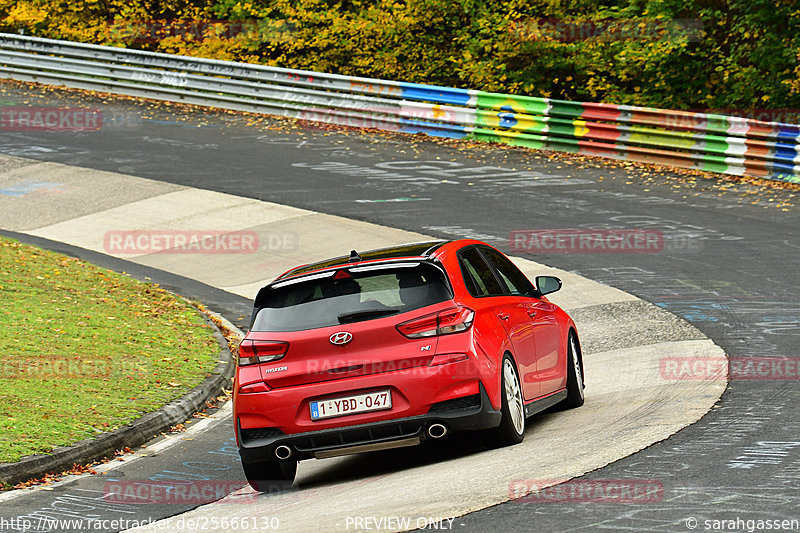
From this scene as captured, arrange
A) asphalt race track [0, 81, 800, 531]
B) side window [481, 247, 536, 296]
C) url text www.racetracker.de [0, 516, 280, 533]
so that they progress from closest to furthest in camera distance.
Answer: asphalt race track [0, 81, 800, 531] → url text www.racetracker.de [0, 516, 280, 533] → side window [481, 247, 536, 296]

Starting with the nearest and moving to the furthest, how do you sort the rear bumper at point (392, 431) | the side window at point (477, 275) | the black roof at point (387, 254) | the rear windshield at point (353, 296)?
the rear bumper at point (392, 431), the rear windshield at point (353, 296), the black roof at point (387, 254), the side window at point (477, 275)

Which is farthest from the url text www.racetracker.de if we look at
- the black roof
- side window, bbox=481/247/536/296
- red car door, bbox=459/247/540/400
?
side window, bbox=481/247/536/296

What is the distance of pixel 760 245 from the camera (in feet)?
52.4

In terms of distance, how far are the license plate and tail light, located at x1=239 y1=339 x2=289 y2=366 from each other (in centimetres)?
44

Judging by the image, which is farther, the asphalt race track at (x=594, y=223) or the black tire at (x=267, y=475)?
the black tire at (x=267, y=475)

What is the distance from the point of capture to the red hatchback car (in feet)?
25.3

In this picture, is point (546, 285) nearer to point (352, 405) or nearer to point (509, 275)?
point (509, 275)

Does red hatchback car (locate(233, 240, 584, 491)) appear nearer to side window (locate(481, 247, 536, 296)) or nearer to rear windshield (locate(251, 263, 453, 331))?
rear windshield (locate(251, 263, 453, 331))

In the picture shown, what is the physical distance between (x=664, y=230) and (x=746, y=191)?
335 cm

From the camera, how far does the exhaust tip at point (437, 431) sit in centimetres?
771

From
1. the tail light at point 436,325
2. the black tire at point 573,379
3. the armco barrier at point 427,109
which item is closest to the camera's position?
the tail light at point 436,325

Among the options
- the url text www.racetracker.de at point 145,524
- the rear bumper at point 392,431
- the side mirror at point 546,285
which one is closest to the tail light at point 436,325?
the rear bumper at point 392,431

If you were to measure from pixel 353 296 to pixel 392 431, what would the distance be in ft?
3.27

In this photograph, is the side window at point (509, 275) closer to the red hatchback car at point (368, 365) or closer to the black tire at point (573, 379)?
the black tire at point (573, 379)
